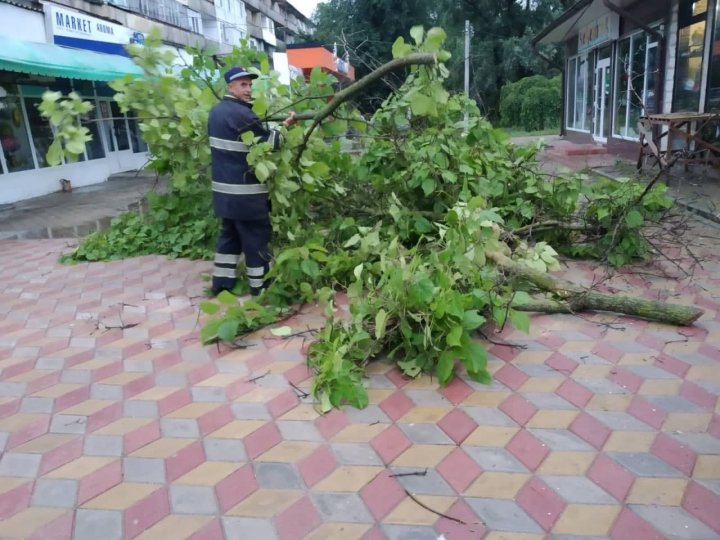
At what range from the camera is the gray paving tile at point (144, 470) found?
2.32 meters

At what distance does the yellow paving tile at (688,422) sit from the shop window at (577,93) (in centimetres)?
1643

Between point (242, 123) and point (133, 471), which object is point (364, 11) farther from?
point (133, 471)

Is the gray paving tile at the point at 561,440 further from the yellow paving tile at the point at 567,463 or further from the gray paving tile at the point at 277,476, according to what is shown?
the gray paving tile at the point at 277,476

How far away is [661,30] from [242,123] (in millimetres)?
10853

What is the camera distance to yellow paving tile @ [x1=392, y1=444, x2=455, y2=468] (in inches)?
92.5

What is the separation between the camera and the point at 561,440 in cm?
246

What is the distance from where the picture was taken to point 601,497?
2.11 m

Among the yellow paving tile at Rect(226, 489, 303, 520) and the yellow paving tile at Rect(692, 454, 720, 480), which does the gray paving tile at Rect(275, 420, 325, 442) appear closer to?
the yellow paving tile at Rect(226, 489, 303, 520)

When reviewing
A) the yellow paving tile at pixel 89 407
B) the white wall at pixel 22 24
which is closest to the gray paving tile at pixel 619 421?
the yellow paving tile at pixel 89 407

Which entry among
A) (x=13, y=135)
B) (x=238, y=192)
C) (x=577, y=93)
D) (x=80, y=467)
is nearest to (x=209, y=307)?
(x=238, y=192)

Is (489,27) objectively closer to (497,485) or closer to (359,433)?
(359,433)

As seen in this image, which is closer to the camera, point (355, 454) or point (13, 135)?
point (355, 454)

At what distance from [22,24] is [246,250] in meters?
11.2

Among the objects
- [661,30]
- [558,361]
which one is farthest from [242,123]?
[661,30]
